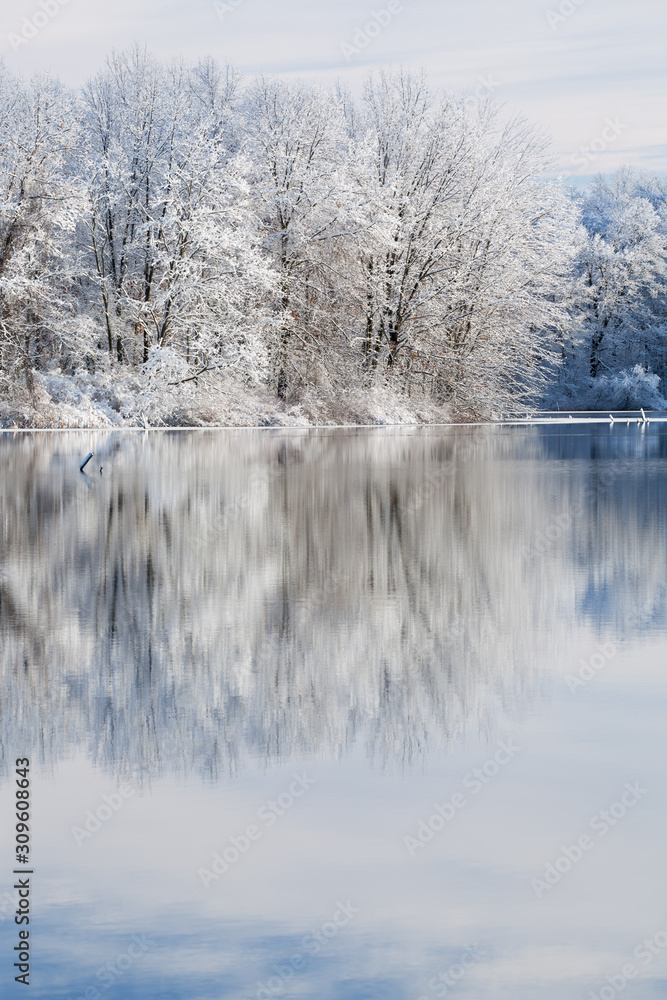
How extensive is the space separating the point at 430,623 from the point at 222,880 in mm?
4558

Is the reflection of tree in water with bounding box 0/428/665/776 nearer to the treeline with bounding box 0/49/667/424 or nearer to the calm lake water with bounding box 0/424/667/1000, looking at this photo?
the calm lake water with bounding box 0/424/667/1000

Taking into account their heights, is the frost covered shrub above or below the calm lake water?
above

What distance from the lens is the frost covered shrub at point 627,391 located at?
71.1 meters

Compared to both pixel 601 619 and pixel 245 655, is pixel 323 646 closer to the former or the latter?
pixel 245 655

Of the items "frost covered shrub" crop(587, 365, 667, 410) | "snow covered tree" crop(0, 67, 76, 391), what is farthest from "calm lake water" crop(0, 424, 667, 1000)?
"frost covered shrub" crop(587, 365, 667, 410)

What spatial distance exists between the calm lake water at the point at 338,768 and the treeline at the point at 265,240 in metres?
30.6

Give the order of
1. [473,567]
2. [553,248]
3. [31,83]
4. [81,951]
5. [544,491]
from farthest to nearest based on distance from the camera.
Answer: [553,248]
[31,83]
[544,491]
[473,567]
[81,951]

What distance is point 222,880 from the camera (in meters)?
4.18

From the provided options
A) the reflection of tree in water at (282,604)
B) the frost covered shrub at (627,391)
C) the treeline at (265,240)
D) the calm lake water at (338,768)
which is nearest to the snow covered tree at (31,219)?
the treeline at (265,240)

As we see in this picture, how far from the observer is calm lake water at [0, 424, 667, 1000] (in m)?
3.69

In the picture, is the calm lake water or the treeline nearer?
the calm lake water

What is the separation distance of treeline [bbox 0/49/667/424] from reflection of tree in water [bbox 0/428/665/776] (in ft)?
71.8

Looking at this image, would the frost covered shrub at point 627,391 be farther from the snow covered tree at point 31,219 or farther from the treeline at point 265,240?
the snow covered tree at point 31,219

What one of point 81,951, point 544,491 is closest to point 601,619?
point 81,951
